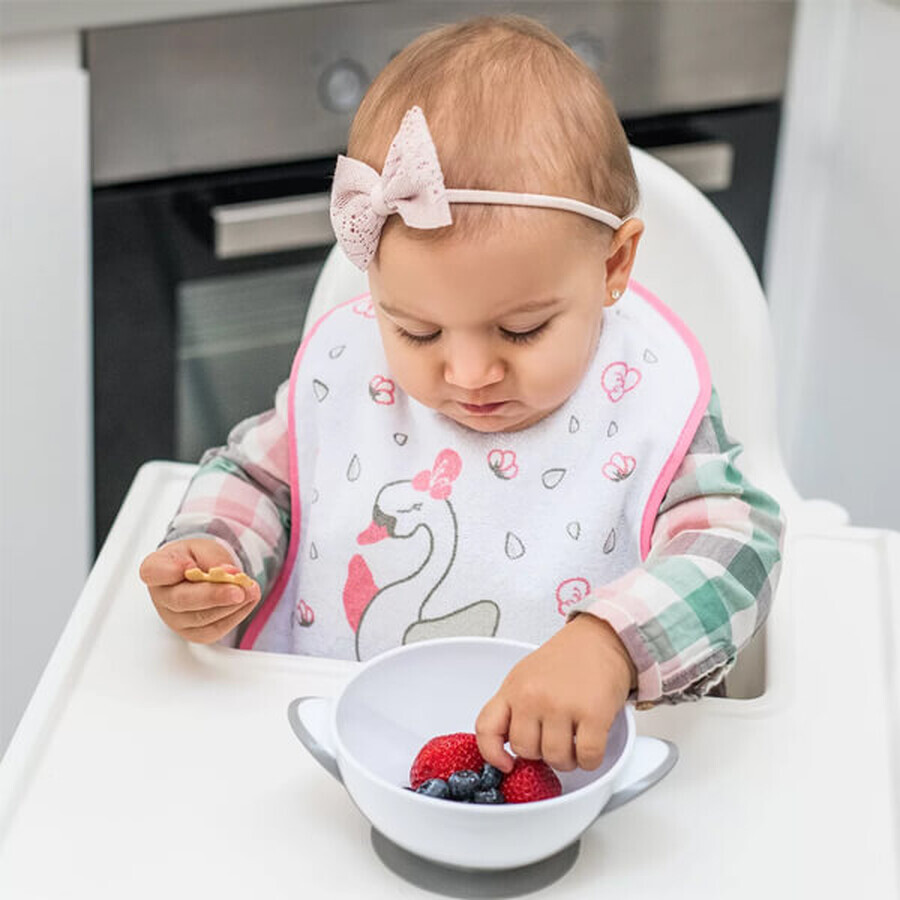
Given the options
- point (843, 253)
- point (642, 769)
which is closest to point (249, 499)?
point (642, 769)

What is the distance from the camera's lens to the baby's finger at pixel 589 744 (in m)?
0.76

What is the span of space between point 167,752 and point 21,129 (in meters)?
0.75

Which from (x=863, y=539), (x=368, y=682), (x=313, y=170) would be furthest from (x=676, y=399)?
(x=313, y=170)

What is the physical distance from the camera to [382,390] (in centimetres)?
107

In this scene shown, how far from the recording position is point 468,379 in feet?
2.93

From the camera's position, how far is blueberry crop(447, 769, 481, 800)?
755mm

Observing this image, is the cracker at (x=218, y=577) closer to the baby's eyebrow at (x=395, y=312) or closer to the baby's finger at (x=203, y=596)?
the baby's finger at (x=203, y=596)

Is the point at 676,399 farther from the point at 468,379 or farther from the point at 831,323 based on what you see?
the point at 831,323

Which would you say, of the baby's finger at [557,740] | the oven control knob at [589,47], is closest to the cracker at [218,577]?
the baby's finger at [557,740]

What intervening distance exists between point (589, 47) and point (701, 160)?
176 mm

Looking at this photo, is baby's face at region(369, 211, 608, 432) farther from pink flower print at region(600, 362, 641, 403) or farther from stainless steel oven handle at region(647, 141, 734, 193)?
stainless steel oven handle at region(647, 141, 734, 193)

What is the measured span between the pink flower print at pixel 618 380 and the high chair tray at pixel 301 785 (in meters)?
0.17

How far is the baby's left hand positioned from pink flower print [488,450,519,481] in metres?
0.25

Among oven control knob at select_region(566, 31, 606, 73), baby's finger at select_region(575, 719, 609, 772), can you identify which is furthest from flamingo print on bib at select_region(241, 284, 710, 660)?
oven control knob at select_region(566, 31, 606, 73)
